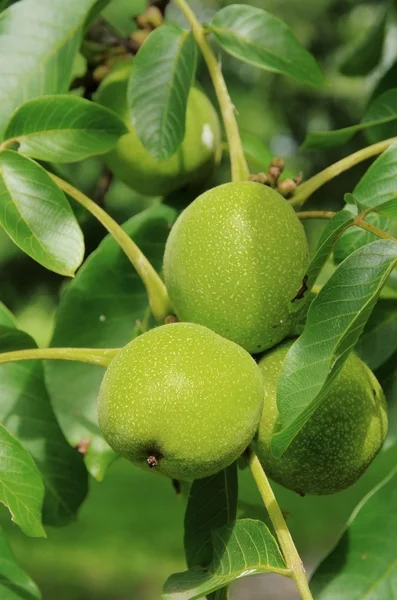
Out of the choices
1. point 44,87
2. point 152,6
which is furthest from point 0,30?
point 152,6

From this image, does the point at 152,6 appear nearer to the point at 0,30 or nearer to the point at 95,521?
the point at 0,30

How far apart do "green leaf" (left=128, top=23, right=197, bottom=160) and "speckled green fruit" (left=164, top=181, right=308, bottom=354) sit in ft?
0.68

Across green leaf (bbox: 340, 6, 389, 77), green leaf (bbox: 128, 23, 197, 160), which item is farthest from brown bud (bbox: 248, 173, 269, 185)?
green leaf (bbox: 340, 6, 389, 77)

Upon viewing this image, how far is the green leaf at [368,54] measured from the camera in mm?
1931

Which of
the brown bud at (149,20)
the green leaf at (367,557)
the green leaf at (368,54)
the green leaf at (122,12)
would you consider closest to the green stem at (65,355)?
the green leaf at (367,557)

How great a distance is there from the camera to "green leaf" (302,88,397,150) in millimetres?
1322

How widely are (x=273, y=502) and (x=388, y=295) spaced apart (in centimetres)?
60

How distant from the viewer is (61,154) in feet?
3.85

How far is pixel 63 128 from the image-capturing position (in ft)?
3.85

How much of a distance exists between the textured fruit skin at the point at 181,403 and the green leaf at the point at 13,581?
1.00 feet

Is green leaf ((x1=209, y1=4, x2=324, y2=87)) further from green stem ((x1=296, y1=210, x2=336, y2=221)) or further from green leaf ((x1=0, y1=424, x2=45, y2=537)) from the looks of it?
green leaf ((x1=0, y1=424, x2=45, y2=537))

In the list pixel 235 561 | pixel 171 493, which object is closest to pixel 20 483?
pixel 235 561

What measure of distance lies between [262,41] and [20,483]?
0.76 meters

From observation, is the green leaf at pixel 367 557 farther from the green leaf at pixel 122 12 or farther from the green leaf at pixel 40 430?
the green leaf at pixel 122 12
